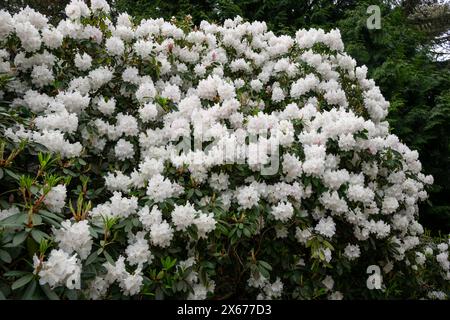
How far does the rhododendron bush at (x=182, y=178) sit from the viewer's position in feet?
6.27

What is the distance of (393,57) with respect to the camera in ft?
19.5

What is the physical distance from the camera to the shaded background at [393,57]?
5.38 m

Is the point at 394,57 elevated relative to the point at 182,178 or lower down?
elevated

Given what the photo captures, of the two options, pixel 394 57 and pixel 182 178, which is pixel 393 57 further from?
pixel 182 178

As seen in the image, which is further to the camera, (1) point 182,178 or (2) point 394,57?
(2) point 394,57

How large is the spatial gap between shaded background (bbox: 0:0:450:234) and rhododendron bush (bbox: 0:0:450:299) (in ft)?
6.26

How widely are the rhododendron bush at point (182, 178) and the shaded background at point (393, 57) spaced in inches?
75.2

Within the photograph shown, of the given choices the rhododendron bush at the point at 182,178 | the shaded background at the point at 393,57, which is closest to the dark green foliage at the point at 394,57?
the shaded background at the point at 393,57

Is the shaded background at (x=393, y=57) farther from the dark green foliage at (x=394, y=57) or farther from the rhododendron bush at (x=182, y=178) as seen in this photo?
the rhododendron bush at (x=182, y=178)

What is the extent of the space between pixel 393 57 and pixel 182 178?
4857 millimetres

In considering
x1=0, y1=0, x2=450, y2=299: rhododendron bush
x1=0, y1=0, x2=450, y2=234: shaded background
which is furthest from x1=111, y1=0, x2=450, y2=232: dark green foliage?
x1=0, y1=0, x2=450, y2=299: rhododendron bush

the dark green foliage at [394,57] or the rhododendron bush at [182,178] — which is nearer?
the rhododendron bush at [182,178]

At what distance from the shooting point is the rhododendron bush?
6.27 feet

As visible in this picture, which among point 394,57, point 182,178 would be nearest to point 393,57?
point 394,57
